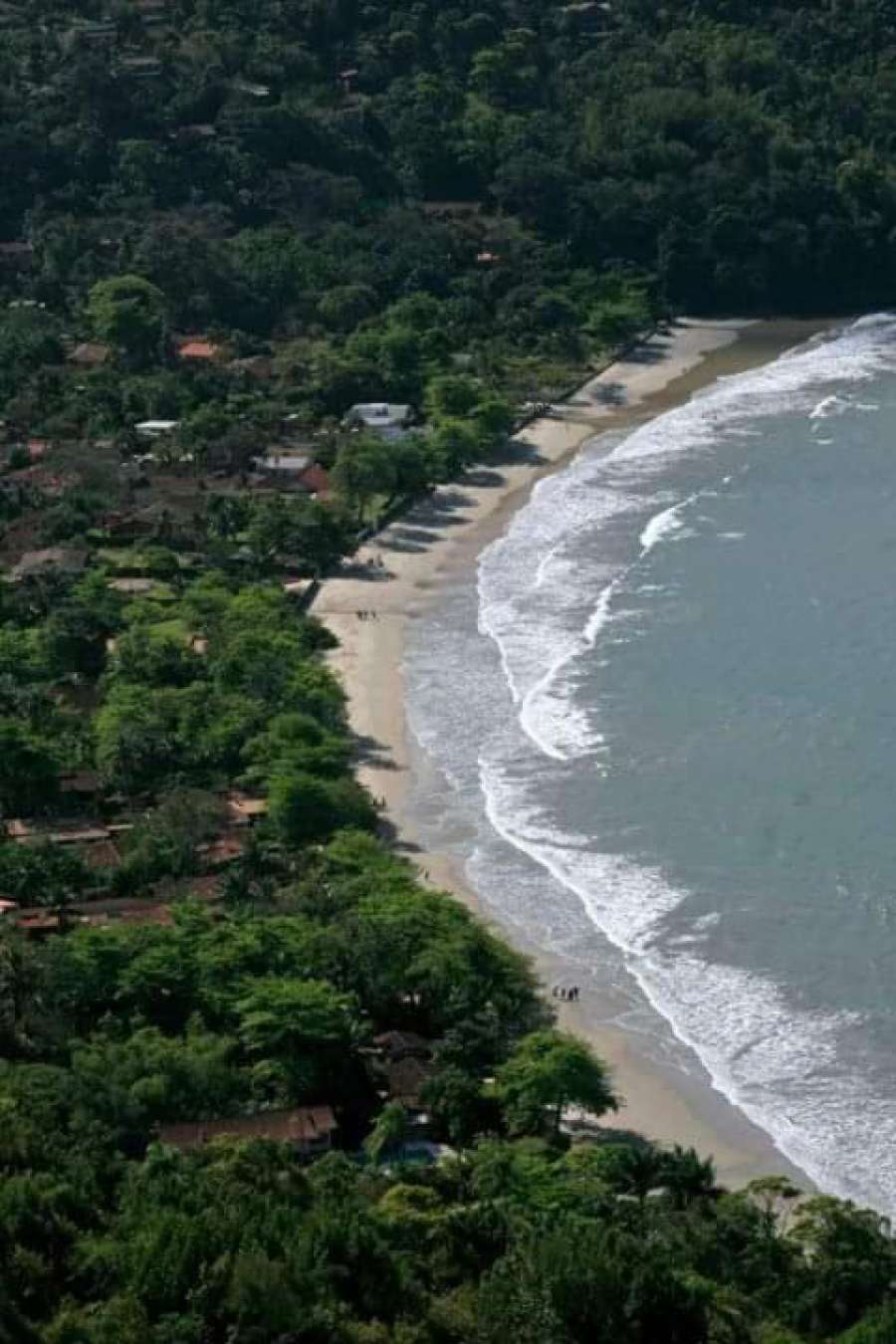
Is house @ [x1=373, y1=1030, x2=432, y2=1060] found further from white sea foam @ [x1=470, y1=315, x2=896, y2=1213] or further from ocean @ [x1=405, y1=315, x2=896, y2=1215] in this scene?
white sea foam @ [x1=470, y1=315, x2=896, y2=1213]

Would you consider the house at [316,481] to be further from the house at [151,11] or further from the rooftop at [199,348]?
the house at [151,11]

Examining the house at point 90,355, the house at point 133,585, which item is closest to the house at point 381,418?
the house at point 90,355

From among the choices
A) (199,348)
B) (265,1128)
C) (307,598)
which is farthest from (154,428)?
(265,1128)

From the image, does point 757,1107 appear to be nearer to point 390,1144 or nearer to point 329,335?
point 390,1144

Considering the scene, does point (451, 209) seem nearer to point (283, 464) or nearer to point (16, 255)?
point (16, 255)

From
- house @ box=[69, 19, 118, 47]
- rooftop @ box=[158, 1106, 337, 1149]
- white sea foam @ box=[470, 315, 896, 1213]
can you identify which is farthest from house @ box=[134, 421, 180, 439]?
rooftop @ box=[158, 1106, 337, 1149]
